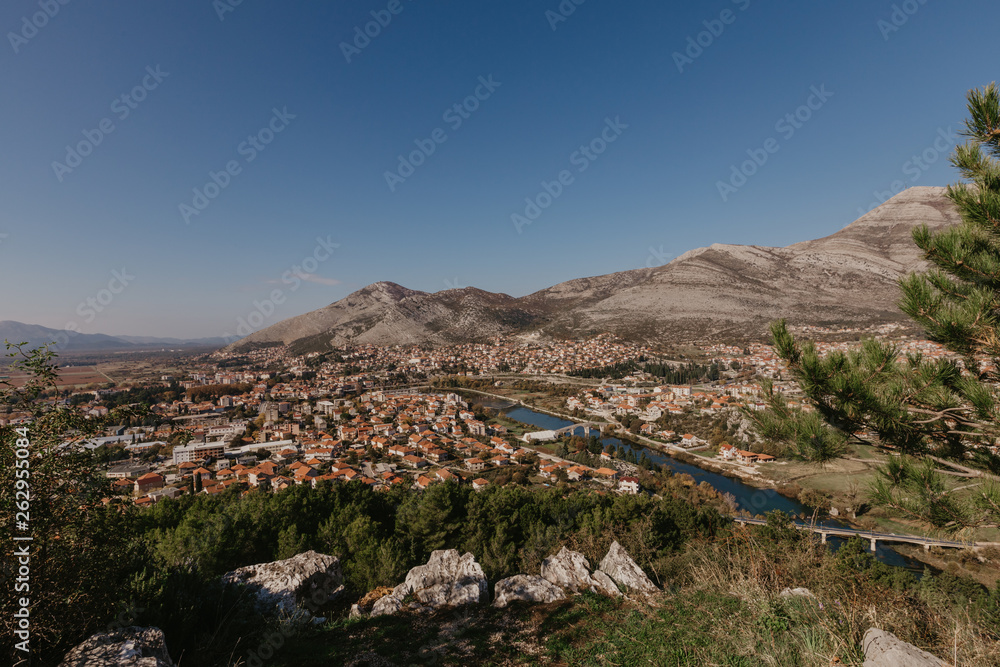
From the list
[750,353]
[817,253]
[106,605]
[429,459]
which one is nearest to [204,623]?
[106,605]

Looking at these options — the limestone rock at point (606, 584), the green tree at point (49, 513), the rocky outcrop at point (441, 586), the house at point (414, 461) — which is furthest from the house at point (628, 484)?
the green tree at point (49, 513)

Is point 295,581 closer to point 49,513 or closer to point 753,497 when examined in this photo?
point 49,513

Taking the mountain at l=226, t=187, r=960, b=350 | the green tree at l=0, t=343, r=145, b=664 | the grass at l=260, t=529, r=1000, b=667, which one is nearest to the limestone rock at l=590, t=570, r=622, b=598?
the grass at l=260, t=529, r=1000, b=667

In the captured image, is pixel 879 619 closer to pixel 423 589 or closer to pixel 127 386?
pixel 423 589

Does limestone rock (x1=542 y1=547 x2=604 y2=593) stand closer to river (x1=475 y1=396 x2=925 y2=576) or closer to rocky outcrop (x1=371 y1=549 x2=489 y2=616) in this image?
rocky outcrop (x1=371 y1=549 x2=489 y2=616)

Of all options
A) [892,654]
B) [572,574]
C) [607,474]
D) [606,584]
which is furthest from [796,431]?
[607,474]

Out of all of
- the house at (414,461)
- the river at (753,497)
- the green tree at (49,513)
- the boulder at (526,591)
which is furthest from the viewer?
the house at (414,461)

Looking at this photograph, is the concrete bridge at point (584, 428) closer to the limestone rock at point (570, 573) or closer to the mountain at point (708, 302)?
the limestone rock at point (570, 573)
